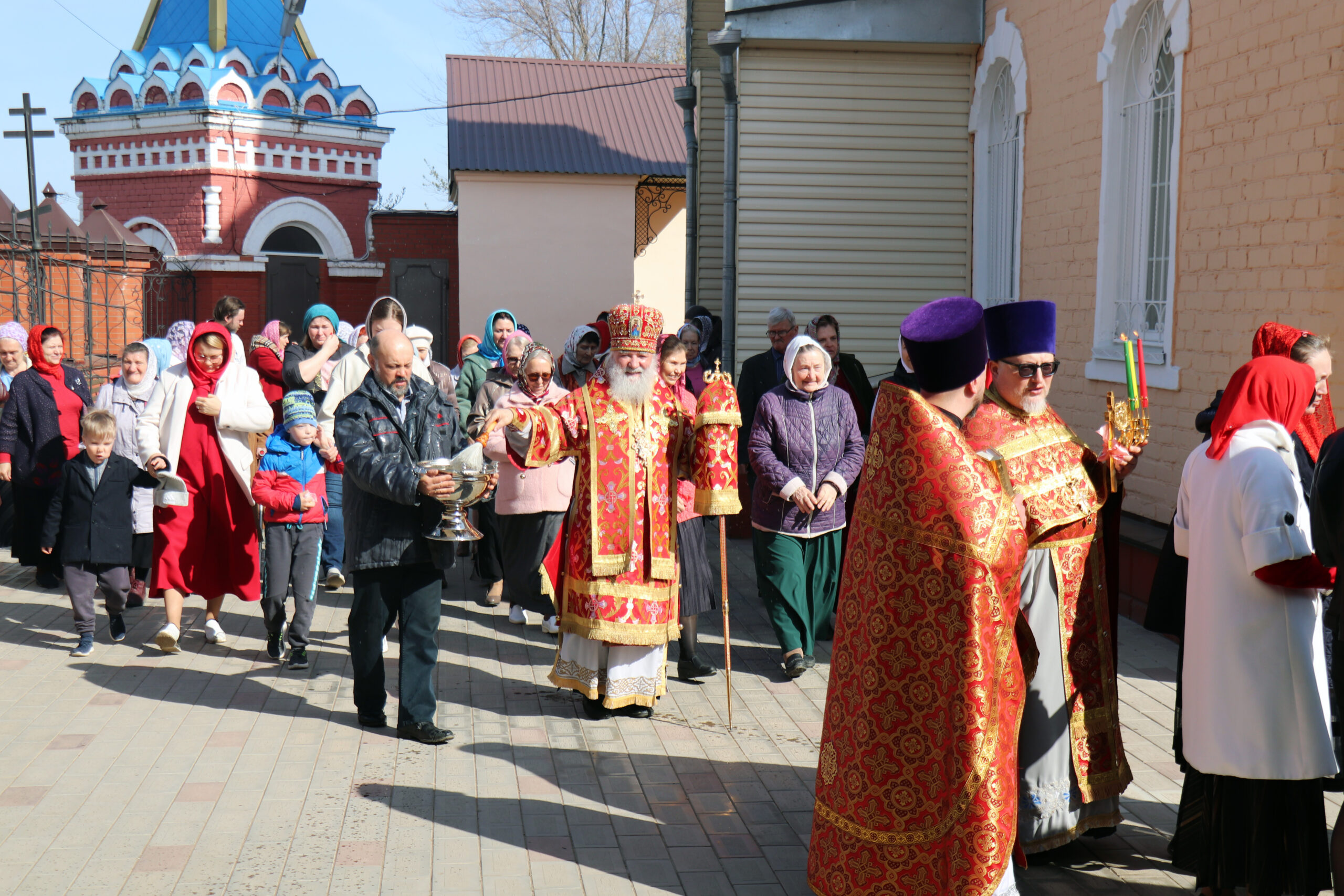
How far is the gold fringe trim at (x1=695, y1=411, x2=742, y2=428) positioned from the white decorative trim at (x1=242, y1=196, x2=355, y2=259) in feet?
63.0

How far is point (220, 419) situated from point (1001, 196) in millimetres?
7096

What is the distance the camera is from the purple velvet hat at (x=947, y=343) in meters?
3.45

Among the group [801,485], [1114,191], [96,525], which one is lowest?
[96,525]

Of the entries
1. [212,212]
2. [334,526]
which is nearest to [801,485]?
[334,526]

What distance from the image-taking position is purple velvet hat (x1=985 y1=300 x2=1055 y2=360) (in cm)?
389

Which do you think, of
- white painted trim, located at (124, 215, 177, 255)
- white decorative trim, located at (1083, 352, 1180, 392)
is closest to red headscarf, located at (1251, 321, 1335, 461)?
white decorative trim, located at (1083, 352, 1180, 392)

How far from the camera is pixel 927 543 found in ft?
11.2

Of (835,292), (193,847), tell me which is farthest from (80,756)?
(835,292)

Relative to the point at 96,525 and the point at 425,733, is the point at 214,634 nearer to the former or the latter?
the point at 96,525

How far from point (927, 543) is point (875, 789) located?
0.73 metres

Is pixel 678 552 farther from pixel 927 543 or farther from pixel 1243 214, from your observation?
pixel 1243 214

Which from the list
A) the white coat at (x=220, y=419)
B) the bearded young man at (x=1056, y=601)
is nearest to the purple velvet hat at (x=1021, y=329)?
the bearded young man at (x=1056, y=601)

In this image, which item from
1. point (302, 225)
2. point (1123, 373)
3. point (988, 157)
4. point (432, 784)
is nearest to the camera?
point (432, 784)

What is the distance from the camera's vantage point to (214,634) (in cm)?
747
